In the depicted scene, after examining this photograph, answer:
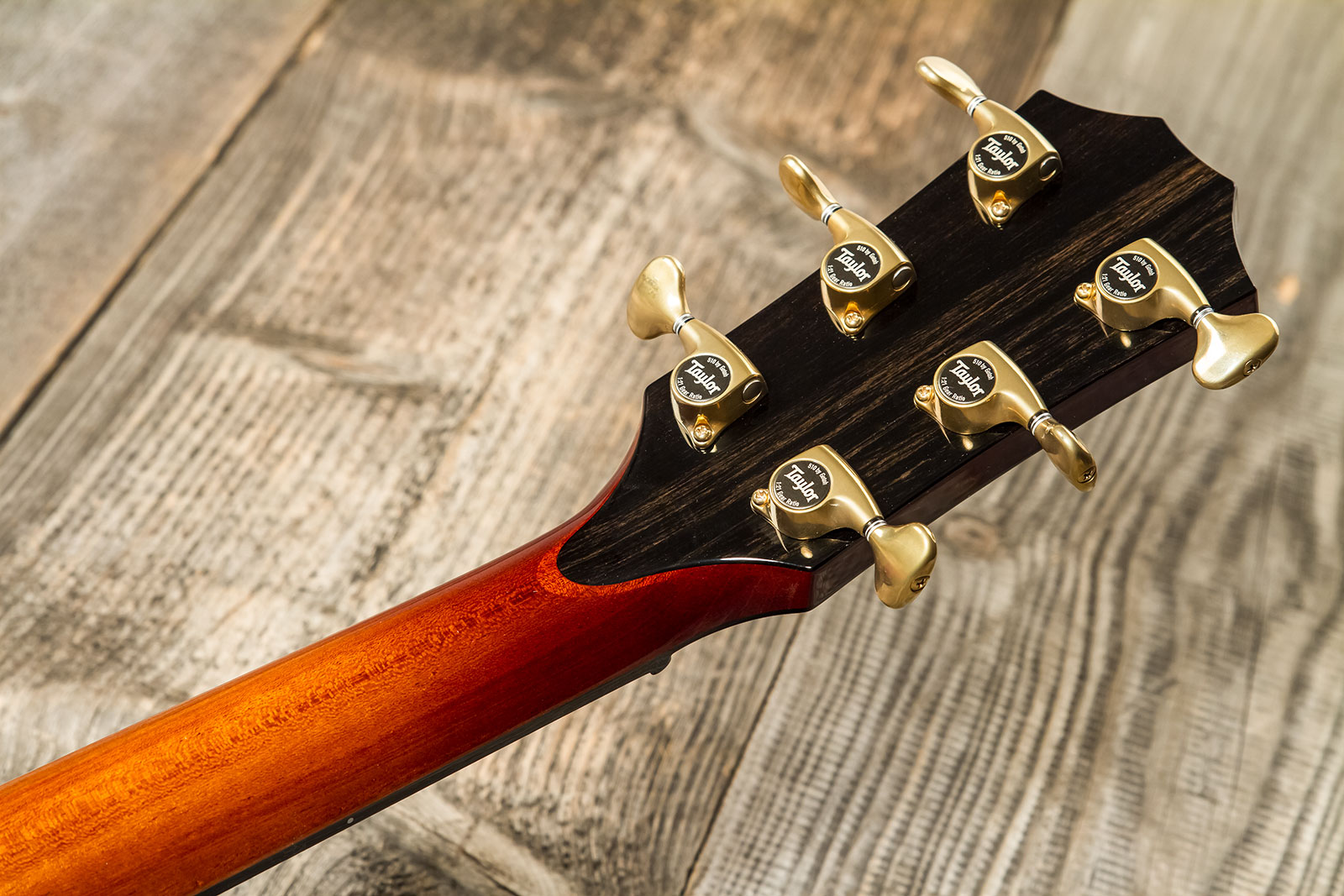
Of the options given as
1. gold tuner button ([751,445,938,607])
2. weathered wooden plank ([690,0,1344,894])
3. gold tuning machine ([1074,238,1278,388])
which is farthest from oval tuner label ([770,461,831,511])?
weathered wooden plank ([690,0,1344,894])

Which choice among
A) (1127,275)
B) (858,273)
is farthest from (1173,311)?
(858,273)

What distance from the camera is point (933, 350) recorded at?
47 centimetres

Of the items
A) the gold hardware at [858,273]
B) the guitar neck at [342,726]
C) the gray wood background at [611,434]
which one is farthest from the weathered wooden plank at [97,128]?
the gold hardware at [858,273]

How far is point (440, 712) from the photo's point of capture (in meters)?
0.43

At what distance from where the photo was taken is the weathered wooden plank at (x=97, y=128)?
0.76m

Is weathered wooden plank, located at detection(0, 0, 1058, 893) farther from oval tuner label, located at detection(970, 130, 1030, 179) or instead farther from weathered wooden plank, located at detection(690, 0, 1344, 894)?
oval tuner label, located at detection(970, 130, 1030, 179)

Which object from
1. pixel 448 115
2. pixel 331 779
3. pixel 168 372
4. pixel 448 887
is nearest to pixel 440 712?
pixel 331 779

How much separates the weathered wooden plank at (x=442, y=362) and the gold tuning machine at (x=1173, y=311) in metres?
0.30

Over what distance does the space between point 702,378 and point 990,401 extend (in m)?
0.11

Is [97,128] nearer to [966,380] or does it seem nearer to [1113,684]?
[966,380]

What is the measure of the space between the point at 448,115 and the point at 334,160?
9 centimetres

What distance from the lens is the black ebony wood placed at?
448mm

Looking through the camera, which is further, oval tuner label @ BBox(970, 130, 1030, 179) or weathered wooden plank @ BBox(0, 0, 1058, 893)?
weathered wooden plank @ BBox(0, 0, 1058, 893)

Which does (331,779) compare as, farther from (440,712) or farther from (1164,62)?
(1164,62)
